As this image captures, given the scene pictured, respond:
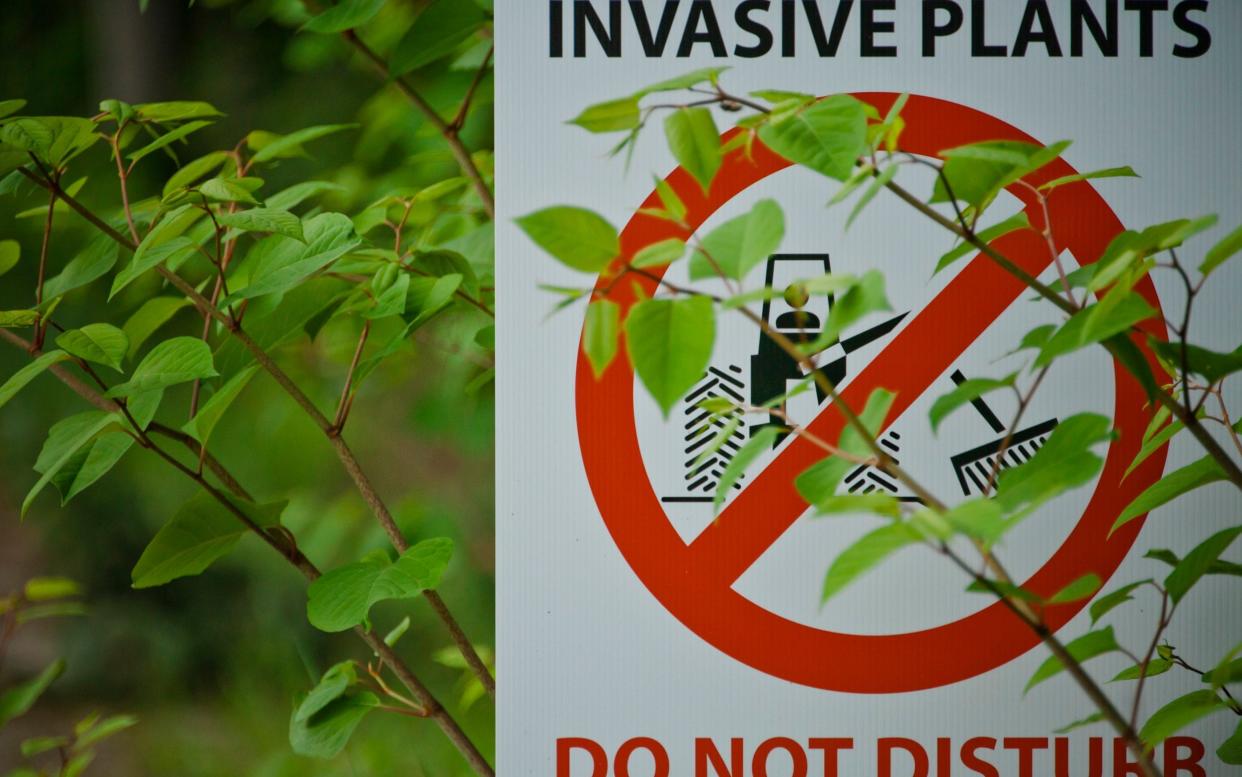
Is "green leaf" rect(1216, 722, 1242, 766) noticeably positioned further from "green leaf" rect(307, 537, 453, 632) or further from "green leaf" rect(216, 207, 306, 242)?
"green leaf" rect(216, 207, 306, 242)

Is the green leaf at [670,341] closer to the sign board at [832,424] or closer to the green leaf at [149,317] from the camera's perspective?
the sign board at [832,424]

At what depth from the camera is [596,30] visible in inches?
25.3

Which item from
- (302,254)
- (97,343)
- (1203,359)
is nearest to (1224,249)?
(1203,359)

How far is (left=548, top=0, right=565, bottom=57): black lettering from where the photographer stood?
641mm

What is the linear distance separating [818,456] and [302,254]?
0.34m

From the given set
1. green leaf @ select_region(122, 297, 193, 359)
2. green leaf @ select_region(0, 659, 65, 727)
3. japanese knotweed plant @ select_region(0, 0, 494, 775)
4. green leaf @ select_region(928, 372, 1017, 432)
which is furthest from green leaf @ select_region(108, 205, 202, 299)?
green leaf @ select_region(0, 659, 65, 727)

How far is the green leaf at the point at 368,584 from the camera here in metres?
0.62

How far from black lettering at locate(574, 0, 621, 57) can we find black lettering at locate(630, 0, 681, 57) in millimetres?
12

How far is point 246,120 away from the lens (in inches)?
57.0

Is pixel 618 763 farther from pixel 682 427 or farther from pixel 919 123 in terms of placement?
pixel 919 123

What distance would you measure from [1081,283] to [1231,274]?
21 centimetres

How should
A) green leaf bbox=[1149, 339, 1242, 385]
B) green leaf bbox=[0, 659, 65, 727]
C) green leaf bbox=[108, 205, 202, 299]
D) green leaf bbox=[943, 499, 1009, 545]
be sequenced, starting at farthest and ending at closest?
green leaf bbox=[0, 659, 65, 727]
green leaf bbox=[108, 205, 202, 299]
green leaf bbox=[1149, 339, 1242, 385]
green leaf bbox=[943, 499, 1009, 545]

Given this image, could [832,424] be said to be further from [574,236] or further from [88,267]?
[88,267]

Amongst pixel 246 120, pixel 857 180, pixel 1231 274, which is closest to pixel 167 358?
pixel 857 180
